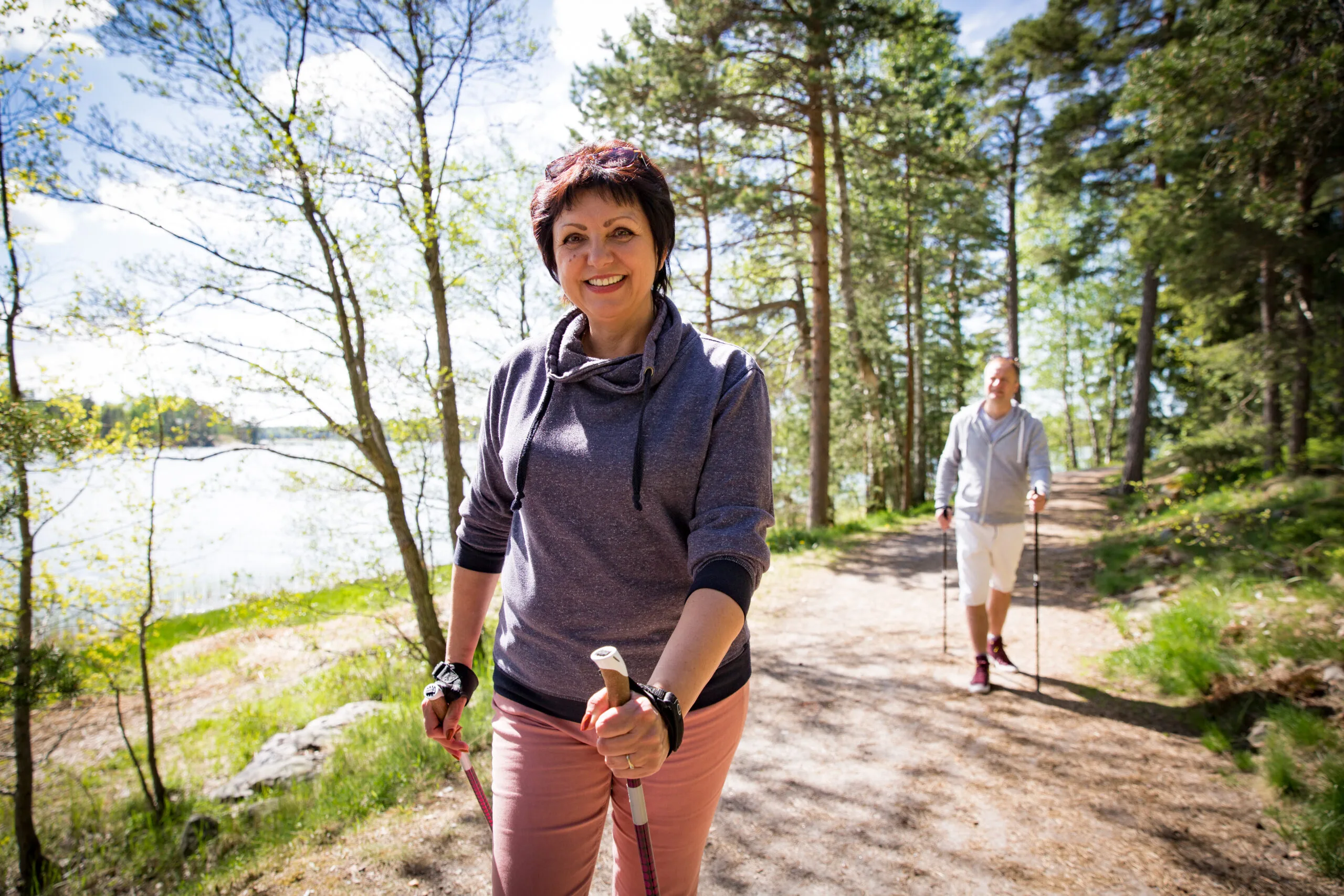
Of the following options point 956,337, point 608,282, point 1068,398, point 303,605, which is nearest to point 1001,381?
point 608,282

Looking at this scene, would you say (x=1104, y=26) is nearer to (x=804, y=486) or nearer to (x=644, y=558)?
(x=804, y=486)

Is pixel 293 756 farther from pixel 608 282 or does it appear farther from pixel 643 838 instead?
pixel 608 282

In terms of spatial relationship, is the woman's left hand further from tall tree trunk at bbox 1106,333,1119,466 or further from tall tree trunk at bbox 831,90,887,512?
tall tree trunk at bbox 1106,333,1119,466

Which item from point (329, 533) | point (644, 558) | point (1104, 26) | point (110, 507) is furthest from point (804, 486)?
point (644, 558)

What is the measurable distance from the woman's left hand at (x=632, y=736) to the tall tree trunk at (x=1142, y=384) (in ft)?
49.4

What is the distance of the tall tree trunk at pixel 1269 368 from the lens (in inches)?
401

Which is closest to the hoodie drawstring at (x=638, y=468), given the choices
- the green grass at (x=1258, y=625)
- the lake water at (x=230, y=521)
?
the green grass at (x=1258, y=625)

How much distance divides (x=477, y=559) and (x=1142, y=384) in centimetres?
1585

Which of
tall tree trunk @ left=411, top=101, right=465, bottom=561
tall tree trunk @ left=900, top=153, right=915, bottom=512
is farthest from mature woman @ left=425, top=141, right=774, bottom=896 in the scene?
tall tree trunk @ left=900, top=153, right=915, bottom=512

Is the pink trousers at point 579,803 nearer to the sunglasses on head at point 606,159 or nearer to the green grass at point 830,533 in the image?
the sunglasses on head at point 606,159

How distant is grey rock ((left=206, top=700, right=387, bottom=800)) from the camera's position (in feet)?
18.7

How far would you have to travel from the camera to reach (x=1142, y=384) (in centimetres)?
1388

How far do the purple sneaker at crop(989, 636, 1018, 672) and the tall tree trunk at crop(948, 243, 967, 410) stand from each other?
14507 mm

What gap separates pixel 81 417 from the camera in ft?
17.4
